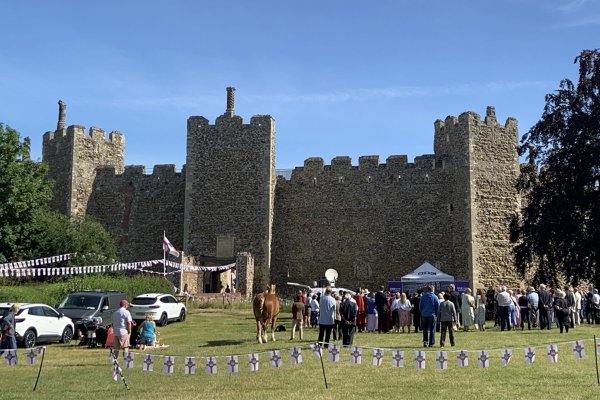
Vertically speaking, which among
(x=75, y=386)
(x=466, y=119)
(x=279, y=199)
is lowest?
(x=75, y=386)

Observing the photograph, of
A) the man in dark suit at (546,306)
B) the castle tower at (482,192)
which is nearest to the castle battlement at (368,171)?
the castle tower at (482,192)

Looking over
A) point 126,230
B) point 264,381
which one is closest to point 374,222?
point 126,230

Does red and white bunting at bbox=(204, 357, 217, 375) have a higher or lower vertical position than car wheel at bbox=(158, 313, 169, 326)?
lower

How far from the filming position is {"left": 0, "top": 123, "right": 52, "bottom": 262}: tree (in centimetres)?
3362

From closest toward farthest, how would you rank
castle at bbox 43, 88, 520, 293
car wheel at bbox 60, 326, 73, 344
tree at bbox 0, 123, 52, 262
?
car wheel at bbox 60, 326, 73, 344 → tree at bbox 0, 123, 52, 262 → castle at bbox 43, 88, 520, 293

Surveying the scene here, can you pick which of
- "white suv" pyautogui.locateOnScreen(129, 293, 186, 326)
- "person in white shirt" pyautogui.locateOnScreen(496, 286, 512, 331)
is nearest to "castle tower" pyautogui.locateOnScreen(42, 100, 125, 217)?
"white suv" pyautogui.locateOnScreen(129, 293, 186, 326)

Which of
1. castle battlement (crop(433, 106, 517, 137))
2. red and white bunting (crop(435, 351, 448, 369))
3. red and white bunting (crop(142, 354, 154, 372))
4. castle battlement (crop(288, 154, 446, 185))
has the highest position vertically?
castle battlement (crop(433, 106, 517, 137))

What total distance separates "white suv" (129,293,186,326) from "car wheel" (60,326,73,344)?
4.37m

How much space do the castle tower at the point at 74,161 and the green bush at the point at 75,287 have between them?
764 centimetres

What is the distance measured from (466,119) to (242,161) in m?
11.2

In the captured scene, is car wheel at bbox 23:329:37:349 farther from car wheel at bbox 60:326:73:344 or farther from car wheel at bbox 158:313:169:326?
car wheel at bbox 158:313:169:326

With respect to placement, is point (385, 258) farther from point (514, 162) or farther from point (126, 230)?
point (126, 230)

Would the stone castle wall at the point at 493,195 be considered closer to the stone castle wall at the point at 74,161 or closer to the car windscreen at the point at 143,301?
the car windscreen at the point at 143,301

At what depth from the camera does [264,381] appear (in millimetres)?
12852
